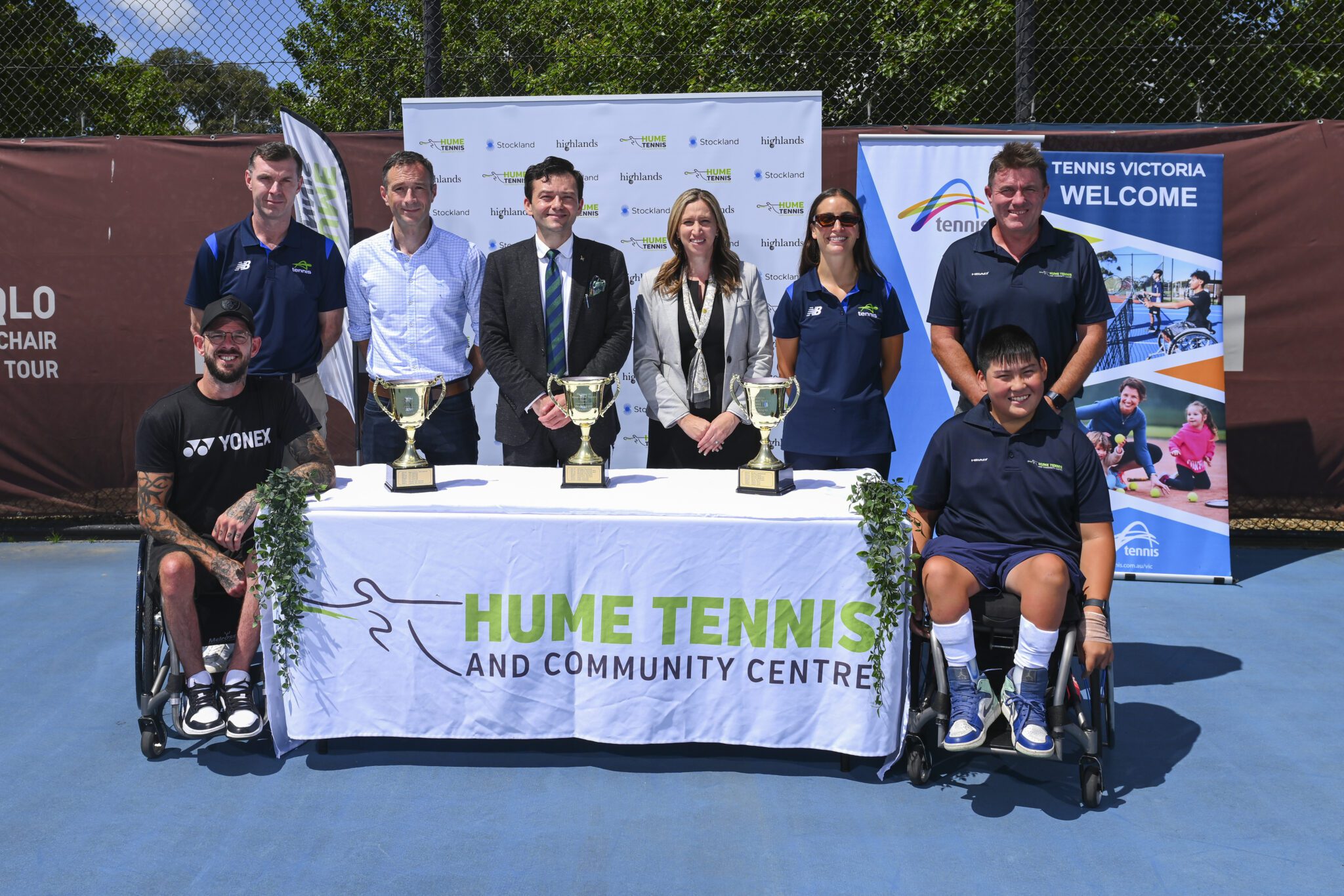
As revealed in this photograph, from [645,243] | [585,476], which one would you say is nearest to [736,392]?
[585,476]

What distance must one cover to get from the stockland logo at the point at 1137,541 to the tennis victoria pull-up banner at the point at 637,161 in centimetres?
207

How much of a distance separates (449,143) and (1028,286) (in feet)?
10.1

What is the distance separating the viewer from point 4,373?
6223 mm

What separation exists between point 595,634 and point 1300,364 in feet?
14.8

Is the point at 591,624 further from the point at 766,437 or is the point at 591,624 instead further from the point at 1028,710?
the point at 1028,710

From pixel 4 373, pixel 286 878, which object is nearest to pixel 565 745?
pixel 286 878

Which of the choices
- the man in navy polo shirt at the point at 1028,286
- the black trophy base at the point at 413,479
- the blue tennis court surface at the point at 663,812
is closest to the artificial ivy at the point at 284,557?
the black trophy base at the point at 413,479

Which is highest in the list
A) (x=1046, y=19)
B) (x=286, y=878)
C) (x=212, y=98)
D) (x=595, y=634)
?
Result: (x=1046, y=19)

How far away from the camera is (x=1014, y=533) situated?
3279 mm

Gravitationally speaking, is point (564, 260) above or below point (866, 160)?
below

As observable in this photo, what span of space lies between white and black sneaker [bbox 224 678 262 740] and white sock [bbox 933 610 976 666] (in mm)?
2037

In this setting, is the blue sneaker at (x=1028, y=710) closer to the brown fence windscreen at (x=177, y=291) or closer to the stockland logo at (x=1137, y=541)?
the stockland logo at (x=1137, y=541)

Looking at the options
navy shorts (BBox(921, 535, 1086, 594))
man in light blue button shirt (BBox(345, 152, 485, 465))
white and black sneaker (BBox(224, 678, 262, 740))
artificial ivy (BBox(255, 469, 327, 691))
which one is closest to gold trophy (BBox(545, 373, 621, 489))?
man in light blue button shirt (BBox(345, 152, 485, 465))

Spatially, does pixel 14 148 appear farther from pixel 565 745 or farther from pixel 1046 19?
pixel 1046 19
